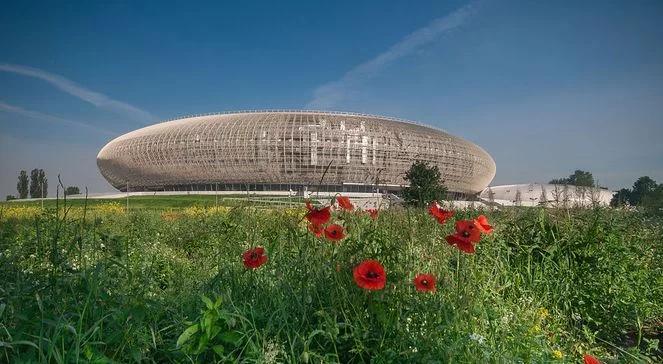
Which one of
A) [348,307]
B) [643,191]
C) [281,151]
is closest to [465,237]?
[348,307]

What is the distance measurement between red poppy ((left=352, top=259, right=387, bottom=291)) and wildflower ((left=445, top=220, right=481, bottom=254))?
0.52 meters

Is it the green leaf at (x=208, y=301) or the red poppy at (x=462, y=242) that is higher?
the red poppy at (x=462, y=242)

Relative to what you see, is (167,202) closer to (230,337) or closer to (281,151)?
(281,151)

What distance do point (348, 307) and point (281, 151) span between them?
5554 centimetres

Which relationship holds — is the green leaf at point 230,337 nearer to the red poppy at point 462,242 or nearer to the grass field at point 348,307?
the grass field at point 348,307

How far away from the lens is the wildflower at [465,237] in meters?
2.43

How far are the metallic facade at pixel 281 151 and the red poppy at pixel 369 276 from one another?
51.9m

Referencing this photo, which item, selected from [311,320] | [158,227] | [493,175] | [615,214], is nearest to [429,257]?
[311,320]

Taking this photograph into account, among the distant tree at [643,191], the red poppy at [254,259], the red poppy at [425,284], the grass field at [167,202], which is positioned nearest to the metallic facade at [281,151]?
the grass field at [167,202]

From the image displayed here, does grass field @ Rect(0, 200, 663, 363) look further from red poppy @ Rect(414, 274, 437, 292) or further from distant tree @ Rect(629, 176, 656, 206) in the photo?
distant tree @ Rect(629, 176, 656, 206)

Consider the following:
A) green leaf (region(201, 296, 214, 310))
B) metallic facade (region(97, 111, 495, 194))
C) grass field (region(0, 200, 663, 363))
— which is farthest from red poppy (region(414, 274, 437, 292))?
metallic facade (region(97, 111, 495, 194))

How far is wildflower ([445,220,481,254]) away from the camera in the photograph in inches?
95.7

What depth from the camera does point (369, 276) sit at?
213 cm

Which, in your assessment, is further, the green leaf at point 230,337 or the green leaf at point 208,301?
the green leaf at point 230,337
